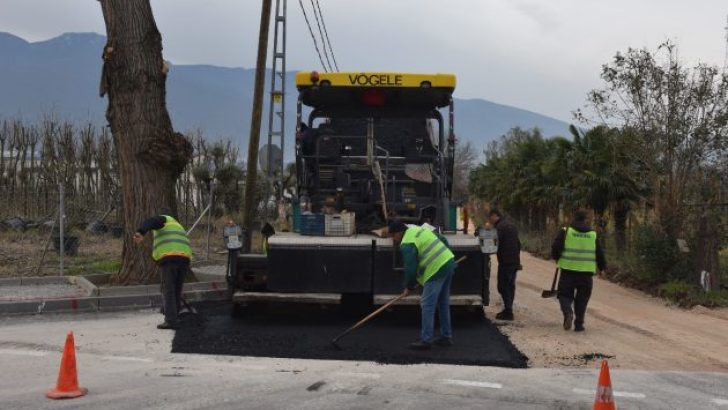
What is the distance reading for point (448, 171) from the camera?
407 inches

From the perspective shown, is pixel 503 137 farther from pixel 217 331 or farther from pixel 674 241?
pixel 217 331

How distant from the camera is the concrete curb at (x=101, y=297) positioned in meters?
10.0

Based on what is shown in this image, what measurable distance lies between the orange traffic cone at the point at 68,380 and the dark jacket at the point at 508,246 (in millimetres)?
6112

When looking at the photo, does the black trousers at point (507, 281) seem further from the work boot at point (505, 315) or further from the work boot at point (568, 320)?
the work boot at point (568, 320)

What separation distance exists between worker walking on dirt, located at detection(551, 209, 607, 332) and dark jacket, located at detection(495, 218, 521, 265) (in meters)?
0.69

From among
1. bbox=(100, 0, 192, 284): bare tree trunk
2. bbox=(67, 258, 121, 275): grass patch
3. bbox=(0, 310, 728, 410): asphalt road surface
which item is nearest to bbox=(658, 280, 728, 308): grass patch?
bbox=(0, 310, 728, 410): asphalt road surface

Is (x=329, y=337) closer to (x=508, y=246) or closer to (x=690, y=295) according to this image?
(x=508, y=246)

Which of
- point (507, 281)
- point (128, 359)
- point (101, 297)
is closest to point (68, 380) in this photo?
point (128, 359)

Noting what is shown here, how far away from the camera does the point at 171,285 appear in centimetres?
917

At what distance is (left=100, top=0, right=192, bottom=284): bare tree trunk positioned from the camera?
11.6 meters

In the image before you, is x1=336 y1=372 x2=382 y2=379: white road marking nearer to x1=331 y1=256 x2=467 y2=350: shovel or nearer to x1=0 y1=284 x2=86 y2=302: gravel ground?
x1=331 y1=256 x2=467 y2=350: shovel

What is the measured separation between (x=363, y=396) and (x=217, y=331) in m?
3.20

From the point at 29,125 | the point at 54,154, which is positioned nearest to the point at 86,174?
the point at 54,154

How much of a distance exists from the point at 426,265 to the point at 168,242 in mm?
3373
